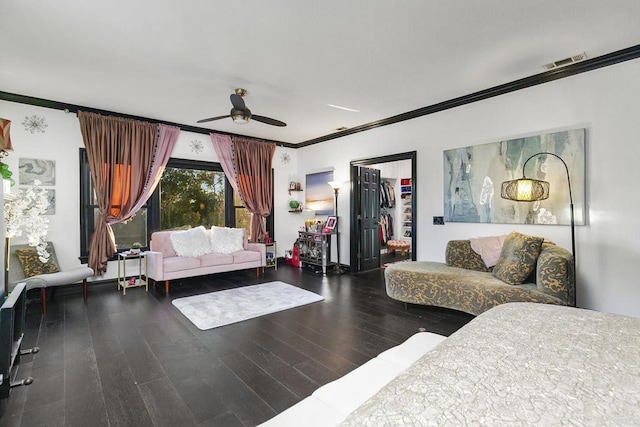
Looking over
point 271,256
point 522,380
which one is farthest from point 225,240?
point 522,380

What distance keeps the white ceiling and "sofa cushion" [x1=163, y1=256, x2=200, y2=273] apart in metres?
2.37

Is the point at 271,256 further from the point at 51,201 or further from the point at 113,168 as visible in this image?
the point at 51,201

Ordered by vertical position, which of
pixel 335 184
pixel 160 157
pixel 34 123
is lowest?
pixel 335 184

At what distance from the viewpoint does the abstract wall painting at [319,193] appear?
6383mm

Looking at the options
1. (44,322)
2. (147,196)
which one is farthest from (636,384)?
(147,196)

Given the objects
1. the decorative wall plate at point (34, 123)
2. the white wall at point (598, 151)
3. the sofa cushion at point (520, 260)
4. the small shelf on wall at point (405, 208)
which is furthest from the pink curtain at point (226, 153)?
the sofa cushion at point (520, 260)

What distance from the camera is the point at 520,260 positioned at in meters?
3.08

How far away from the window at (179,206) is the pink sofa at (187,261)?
1.39 feet

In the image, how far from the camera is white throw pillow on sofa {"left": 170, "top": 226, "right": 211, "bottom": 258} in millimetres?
5023

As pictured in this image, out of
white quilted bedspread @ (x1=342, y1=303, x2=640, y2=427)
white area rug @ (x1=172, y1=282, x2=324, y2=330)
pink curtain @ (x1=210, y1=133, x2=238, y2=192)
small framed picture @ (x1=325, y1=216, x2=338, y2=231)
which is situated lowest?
white area rug @ (x1=172, y1=282, x2=324, y2=330)

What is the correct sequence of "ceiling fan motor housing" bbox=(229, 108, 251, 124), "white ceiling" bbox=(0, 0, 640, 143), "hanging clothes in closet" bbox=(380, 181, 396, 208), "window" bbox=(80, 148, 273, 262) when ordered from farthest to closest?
"hanging clothes in closet" bbox=(380, 181, 396, 208) < "window" bbox=(80, 148, 273, 262) < "ceiling fan motor housing" bbox=(229, 108, 251, 124) < "white ceiling" bbox=(0, 0, 640, 143)

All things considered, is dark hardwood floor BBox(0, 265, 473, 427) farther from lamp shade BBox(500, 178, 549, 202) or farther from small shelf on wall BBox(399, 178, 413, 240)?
small shelf on wall BBox(399, 178, 413, 240)

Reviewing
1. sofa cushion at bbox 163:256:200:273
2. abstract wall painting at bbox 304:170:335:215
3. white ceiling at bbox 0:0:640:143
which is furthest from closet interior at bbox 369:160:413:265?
sofa cushion at bbox 163:256:200:273

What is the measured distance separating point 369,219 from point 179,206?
12.0ft
